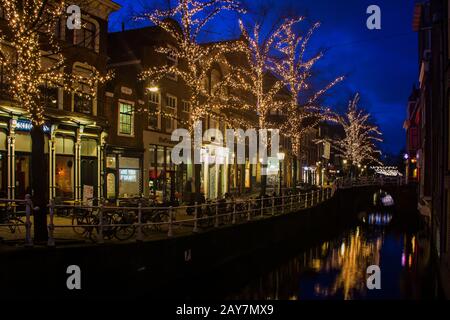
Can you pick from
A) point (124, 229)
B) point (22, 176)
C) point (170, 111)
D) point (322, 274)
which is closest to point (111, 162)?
point (22, 176)

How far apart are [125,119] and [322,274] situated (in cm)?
1284

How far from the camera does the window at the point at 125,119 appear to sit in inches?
980

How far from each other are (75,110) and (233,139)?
17483 mm

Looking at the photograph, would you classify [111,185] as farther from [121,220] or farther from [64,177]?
[121,220]

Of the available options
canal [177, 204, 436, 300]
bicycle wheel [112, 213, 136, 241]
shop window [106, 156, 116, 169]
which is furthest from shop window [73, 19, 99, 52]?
canal [177, 204, 436, 300]

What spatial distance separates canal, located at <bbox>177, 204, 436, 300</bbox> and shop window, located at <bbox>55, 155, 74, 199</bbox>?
8.37 meters

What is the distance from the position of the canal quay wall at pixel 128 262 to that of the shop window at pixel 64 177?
789cm

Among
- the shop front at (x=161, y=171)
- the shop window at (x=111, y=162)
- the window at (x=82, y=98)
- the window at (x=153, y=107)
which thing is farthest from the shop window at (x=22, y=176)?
the window at (x=153, y=107)

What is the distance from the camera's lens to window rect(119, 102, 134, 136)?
24897 millimetres

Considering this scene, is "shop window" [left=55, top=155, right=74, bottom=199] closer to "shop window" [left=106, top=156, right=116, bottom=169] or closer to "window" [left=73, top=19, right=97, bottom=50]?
"shop window" [left=106, top=156, right=116, bottom=169]

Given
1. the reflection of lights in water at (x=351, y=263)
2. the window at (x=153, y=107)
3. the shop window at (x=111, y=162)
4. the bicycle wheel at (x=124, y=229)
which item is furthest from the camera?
the window at (x=153, y=107)

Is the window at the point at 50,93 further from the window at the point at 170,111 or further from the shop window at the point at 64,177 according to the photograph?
the window at the point at 170,111

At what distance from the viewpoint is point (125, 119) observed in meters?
25.2

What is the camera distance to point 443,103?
15.2 meters
